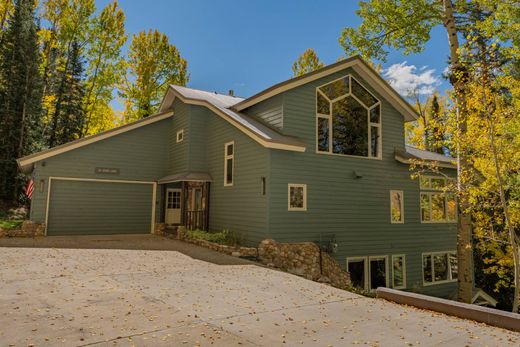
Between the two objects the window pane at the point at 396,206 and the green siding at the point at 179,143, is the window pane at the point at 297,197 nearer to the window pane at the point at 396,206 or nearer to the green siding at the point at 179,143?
the window pane at the point at 396,206

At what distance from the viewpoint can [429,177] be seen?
578 inches

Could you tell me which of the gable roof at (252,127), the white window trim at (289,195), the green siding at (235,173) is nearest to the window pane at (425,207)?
the white window trim at (289,195)

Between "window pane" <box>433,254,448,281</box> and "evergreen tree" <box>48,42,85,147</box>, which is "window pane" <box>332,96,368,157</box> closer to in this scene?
"window pane" <box>433,254,448,281</box>

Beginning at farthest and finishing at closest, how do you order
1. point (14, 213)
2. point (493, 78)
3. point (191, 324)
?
1. point (14, 213)
2. point (493, 78)
3. point (191, 324)

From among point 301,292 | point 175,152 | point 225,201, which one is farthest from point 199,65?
point 301,292

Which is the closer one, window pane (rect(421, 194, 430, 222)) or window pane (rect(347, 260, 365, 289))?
window pane (rect(347, 260, 365, 289))

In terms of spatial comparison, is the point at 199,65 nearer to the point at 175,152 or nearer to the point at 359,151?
the point at 175,152

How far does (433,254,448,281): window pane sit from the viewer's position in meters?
14.6

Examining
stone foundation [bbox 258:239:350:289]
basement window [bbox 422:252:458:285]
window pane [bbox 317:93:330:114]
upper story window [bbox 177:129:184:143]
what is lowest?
basement window [bbox 422:252:458:285]

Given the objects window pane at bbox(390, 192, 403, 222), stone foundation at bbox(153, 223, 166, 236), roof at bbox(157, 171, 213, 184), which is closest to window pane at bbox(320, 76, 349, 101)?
window pane at bbox(390, 192, 403, 222)

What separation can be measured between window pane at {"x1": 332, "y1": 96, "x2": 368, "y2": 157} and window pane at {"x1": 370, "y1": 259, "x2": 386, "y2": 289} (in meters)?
4.15

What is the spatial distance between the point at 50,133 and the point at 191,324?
74.6ft

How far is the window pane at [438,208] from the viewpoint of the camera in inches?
584

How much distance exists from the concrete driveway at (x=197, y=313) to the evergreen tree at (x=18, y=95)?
15234 mm
